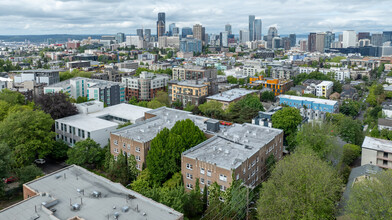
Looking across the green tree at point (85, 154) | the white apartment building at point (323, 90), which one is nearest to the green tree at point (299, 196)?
the green tree at point (85, 154)

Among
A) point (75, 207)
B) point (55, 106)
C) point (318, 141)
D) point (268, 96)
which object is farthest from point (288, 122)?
point (268, 96)

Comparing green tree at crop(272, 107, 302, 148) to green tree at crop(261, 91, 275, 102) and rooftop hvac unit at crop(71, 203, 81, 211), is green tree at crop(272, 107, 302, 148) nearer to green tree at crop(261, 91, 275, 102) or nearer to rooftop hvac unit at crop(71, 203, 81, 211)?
rooftop hvac unit at crop(71, 203, 81, 211)

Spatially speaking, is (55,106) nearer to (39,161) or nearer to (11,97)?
(39,161)

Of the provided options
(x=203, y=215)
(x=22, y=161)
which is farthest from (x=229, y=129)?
(x=22, y=161)

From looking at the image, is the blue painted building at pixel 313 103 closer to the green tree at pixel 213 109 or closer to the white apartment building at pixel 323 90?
the white apartment building at pixel 323 90

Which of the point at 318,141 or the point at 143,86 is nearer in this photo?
the point at 318,141

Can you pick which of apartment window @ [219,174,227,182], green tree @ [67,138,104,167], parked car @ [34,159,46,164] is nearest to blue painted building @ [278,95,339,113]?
apartment window @ [219,174,227,182]

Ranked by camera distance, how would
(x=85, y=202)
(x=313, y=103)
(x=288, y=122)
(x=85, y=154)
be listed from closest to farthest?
(x=85, y=202), (x=85, y=154), (x=288, y=122), (x=313, y=103)
